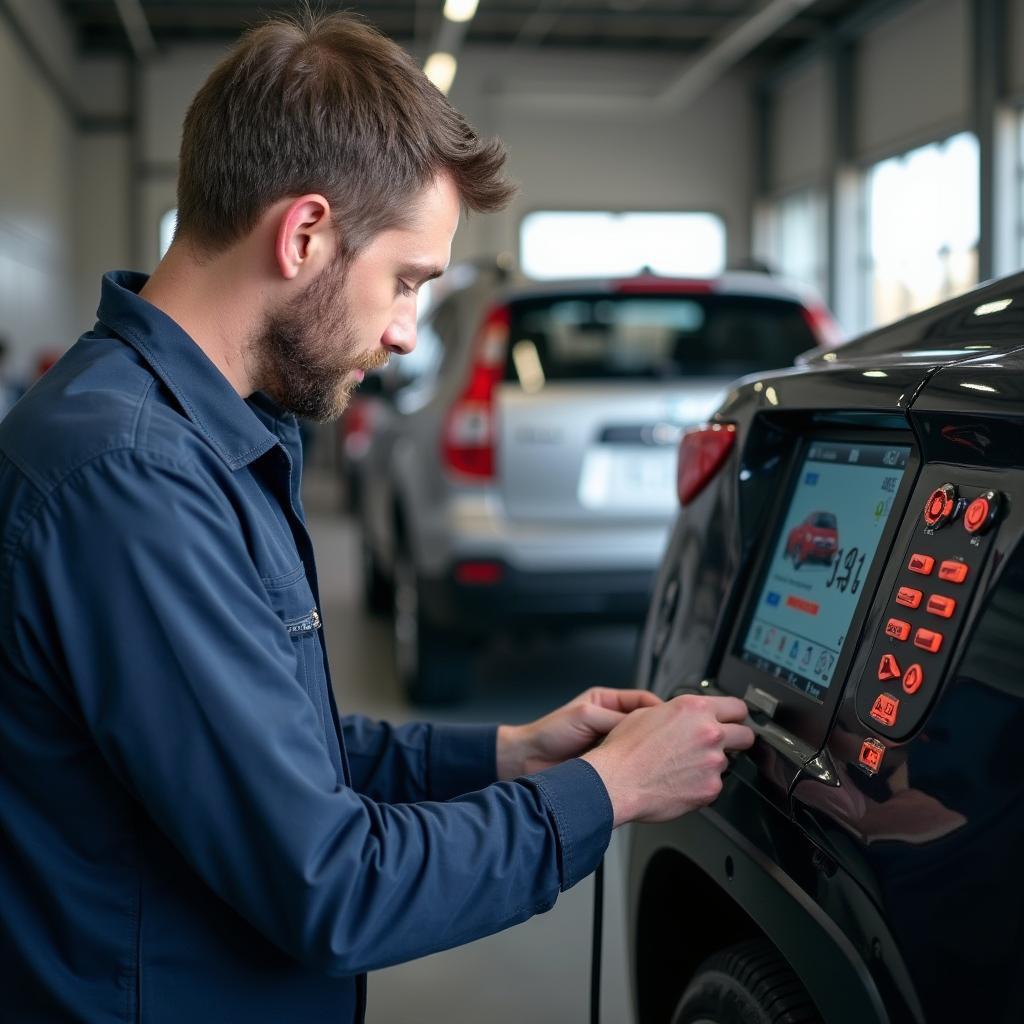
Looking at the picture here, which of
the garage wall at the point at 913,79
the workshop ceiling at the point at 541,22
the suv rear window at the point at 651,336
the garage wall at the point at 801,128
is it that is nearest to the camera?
the suv rear window at the point at 651,336

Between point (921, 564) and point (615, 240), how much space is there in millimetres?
17978

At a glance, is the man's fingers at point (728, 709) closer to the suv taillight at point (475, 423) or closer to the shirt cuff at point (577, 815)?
the shirt cuff at point (577, 815)

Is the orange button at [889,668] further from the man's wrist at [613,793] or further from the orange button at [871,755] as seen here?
the man's wrist at [613,793]

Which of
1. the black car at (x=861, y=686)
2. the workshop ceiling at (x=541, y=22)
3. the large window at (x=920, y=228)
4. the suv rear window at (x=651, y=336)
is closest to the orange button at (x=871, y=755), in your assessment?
the black car at (x=861, y=686)

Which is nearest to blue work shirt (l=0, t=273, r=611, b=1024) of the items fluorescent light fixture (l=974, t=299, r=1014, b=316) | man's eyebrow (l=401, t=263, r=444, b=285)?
man's eyebrow (l=401, t=263, r=444, b=285)

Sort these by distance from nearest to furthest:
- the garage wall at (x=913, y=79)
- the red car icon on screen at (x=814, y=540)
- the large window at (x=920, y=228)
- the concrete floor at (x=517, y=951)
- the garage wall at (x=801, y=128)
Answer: the red car icon on screen at (x=814, y=540) → the concrete floor at (x=517, y=951) → the large window at (x=920, y=228) → the garage wall at (x=913, y=79) → the garage wall at (x=801, y=128)

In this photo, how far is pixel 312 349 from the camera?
1320 millimetres

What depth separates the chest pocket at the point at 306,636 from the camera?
1262 millimetres

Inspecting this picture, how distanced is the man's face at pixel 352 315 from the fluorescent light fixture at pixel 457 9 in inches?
525

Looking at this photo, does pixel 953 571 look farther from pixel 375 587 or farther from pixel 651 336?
pixel 375 587

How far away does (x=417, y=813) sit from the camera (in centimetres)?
119

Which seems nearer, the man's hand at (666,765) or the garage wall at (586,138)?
the man's hand at (666,765)

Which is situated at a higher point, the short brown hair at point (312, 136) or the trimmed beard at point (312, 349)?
the short brown hair at point (312, 136)

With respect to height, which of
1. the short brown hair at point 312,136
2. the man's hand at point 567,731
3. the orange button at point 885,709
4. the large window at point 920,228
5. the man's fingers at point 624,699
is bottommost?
the man's hand at point 567,731
